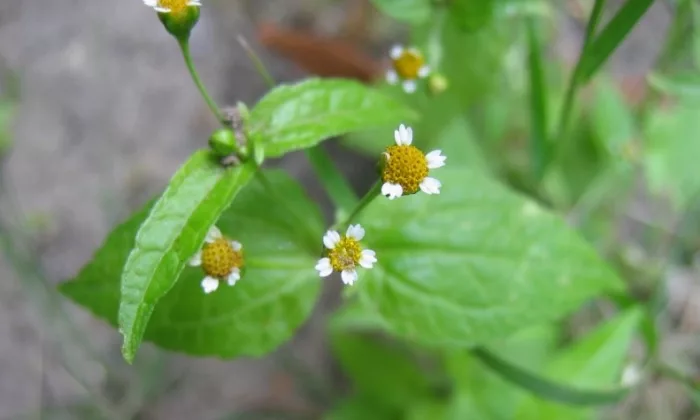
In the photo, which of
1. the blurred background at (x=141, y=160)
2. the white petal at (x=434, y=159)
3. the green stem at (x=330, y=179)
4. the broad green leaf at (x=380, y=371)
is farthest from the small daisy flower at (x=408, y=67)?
the broad green leaf at (x=380, y=371)

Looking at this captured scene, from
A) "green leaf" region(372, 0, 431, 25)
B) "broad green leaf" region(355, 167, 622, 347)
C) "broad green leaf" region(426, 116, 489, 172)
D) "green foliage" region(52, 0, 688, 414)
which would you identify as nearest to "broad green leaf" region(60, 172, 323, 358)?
"green foliage" region(52, 0, 688, 414)

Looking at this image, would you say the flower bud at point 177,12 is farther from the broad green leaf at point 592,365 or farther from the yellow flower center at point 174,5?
the broad green leaf at point 592,365

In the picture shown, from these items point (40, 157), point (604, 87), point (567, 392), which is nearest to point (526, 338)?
point (567, 392)

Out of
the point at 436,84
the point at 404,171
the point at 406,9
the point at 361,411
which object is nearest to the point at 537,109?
the point at 436,84

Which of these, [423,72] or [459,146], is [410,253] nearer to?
[423,72]

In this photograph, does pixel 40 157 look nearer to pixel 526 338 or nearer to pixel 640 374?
pixel 526 338

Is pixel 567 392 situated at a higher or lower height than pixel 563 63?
lower
